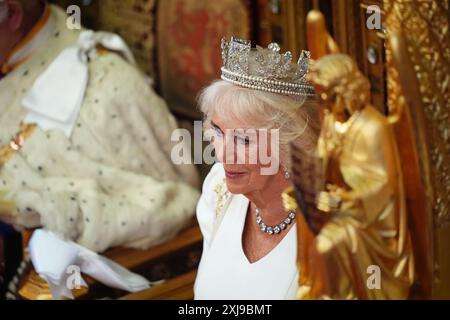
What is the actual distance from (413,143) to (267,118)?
449mm

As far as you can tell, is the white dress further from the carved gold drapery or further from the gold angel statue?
the carved gold drapery

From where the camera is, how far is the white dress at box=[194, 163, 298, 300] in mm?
2840

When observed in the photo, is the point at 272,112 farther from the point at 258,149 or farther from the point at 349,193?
the point at 349,193

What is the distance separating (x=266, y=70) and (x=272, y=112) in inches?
4.3

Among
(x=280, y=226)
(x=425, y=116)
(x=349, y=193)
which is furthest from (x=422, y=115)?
(x=280, y=226)

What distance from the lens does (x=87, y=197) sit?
431cm

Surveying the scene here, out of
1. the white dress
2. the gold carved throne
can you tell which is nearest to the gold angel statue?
the gold carved throne

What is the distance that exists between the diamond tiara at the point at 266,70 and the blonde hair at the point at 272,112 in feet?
0.06

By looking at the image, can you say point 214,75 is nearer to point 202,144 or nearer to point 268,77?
point 202,144

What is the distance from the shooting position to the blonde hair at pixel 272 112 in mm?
2840

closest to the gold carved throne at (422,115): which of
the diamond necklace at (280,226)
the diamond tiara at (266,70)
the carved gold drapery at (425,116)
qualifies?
the carved gold drapery at (425,116)

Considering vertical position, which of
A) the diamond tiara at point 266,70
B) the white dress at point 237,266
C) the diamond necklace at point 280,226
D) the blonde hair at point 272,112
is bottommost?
the white dress at point 237,266

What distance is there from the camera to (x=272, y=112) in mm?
2842

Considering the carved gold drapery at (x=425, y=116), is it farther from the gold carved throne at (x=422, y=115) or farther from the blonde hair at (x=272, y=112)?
the blonde hair at (x=272, y=112)
